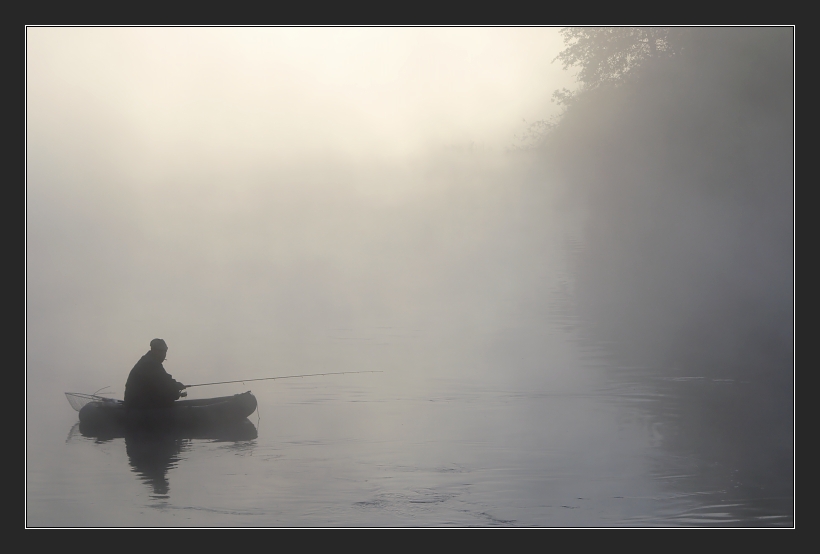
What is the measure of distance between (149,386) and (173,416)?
1.75 ft

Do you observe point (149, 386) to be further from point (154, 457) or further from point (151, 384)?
point (154, 457)

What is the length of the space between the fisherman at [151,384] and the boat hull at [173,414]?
0.10 metres

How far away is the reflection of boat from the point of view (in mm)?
12664

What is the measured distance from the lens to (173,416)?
500 inches

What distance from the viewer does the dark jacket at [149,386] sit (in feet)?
41.2

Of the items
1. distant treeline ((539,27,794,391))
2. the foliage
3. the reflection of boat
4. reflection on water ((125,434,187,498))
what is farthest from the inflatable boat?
the foliage

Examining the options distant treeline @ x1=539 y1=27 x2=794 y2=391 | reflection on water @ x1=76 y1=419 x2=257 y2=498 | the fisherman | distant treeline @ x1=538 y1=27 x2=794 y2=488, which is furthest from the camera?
distant treeline @ x1=539 y1=27 x2=794 y2=391

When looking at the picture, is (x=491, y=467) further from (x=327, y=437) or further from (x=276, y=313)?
(x=276, y=313)

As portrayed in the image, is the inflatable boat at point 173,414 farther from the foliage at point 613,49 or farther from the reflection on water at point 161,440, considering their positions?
the foliage at point 613,49

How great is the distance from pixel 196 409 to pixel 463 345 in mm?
10991

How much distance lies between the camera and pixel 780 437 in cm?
1212

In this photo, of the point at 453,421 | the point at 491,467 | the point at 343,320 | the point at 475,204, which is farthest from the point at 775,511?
the point at 475,204

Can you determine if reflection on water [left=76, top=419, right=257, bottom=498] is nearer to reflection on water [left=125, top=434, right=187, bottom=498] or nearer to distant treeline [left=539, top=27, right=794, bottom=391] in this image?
reflection on water [left=125, top=434, right=187, bottom=498]

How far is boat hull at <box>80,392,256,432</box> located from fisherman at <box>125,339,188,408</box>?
10 cm
